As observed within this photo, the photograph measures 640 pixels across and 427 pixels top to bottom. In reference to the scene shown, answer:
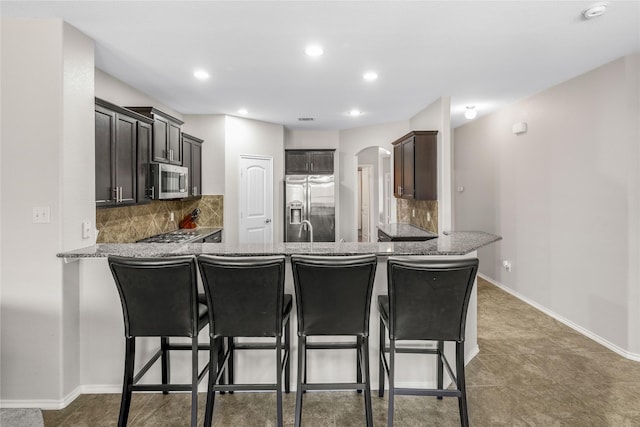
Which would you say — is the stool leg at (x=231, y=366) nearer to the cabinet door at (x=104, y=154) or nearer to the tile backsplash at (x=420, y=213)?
the cabinet door at (x=104, y=154)

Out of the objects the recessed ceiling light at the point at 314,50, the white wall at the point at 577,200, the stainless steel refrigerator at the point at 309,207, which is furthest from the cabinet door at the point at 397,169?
the recessed ceiling light at the point at 314,50

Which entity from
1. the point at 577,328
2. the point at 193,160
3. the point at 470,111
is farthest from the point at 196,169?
the point at 577,328

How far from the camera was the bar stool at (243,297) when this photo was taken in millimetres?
1925

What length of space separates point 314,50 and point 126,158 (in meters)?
1.91

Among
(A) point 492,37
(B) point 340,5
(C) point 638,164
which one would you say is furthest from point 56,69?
(C) point 638,164

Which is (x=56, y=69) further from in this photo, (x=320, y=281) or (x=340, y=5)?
(x=320, y=281)

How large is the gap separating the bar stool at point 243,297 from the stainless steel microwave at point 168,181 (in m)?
2.17

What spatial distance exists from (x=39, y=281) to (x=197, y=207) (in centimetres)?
309

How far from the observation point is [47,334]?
2.41 m

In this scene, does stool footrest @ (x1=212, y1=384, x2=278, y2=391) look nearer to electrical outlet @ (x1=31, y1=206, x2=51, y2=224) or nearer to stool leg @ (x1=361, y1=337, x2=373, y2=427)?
stool leg @ (x1=361, y1=337, x2=373, y2=427)

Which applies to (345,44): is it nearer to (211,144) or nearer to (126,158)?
(126,158)

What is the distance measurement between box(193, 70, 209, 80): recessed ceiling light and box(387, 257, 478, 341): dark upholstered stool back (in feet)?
9.03

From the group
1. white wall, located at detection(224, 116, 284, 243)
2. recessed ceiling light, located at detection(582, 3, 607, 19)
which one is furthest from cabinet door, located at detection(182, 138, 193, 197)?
recessed ceiling light, located at detection(582, 3, 607, 19)

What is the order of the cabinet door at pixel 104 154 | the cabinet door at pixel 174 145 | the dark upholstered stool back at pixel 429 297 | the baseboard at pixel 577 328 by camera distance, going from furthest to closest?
the cabinet door at pixel 174 145, the baseboard at pixel 577 328, the cabinet door at pixel 104 154, the dark upholstered stool back at pixel 429 297
